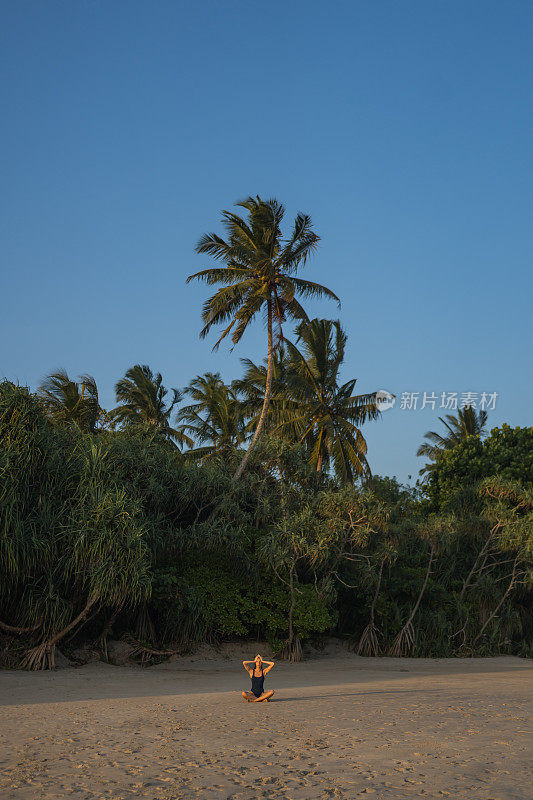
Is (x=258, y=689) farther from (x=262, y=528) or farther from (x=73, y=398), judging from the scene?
(x=73, y=398)

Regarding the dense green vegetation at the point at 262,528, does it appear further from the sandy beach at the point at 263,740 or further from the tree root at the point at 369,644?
the sandy beach at the point at 263,740

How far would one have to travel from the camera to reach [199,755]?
246 inches

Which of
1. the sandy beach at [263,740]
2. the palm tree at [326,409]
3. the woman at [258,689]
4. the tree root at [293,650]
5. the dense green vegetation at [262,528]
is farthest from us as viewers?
the palm tree at [326,409]

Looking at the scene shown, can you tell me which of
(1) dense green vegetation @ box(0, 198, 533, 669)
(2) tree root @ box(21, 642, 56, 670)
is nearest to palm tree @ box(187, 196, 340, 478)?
(1) dense green vegetation @ box(0, 198, 533, 669)

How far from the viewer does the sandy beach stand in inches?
203

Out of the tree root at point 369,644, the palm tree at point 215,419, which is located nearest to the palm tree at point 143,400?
the palm tree at point 215,419

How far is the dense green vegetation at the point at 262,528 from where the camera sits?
13719 millimetres

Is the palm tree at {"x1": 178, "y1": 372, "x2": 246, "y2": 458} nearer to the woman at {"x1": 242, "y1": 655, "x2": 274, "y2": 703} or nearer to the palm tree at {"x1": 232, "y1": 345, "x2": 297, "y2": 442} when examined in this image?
the palm tree at {"x1": 232, "y1": 345, "x2": 297, "y2": 442}

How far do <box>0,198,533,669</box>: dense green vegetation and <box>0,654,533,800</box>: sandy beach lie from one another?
7.23 feet

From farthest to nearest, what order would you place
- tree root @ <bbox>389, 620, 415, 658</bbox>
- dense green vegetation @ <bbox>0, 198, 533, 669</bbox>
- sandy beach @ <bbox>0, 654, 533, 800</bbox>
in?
tree root @ <bbox>389, 620, 415, 658</bbox> < dense green vegetation @ <bbox>0, 198, 533, 669</bbox> < sandy beach @ <bbox>0, 654, 533, 800</bbox>

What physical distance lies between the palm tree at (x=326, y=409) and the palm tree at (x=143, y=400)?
28.0 feet

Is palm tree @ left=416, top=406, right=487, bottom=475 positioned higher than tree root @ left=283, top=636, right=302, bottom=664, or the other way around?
palm tree @ left=416, top=406, right=487, bottom=475

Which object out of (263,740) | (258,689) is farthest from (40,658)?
(263,740)

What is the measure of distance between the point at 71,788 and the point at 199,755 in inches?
58.6
